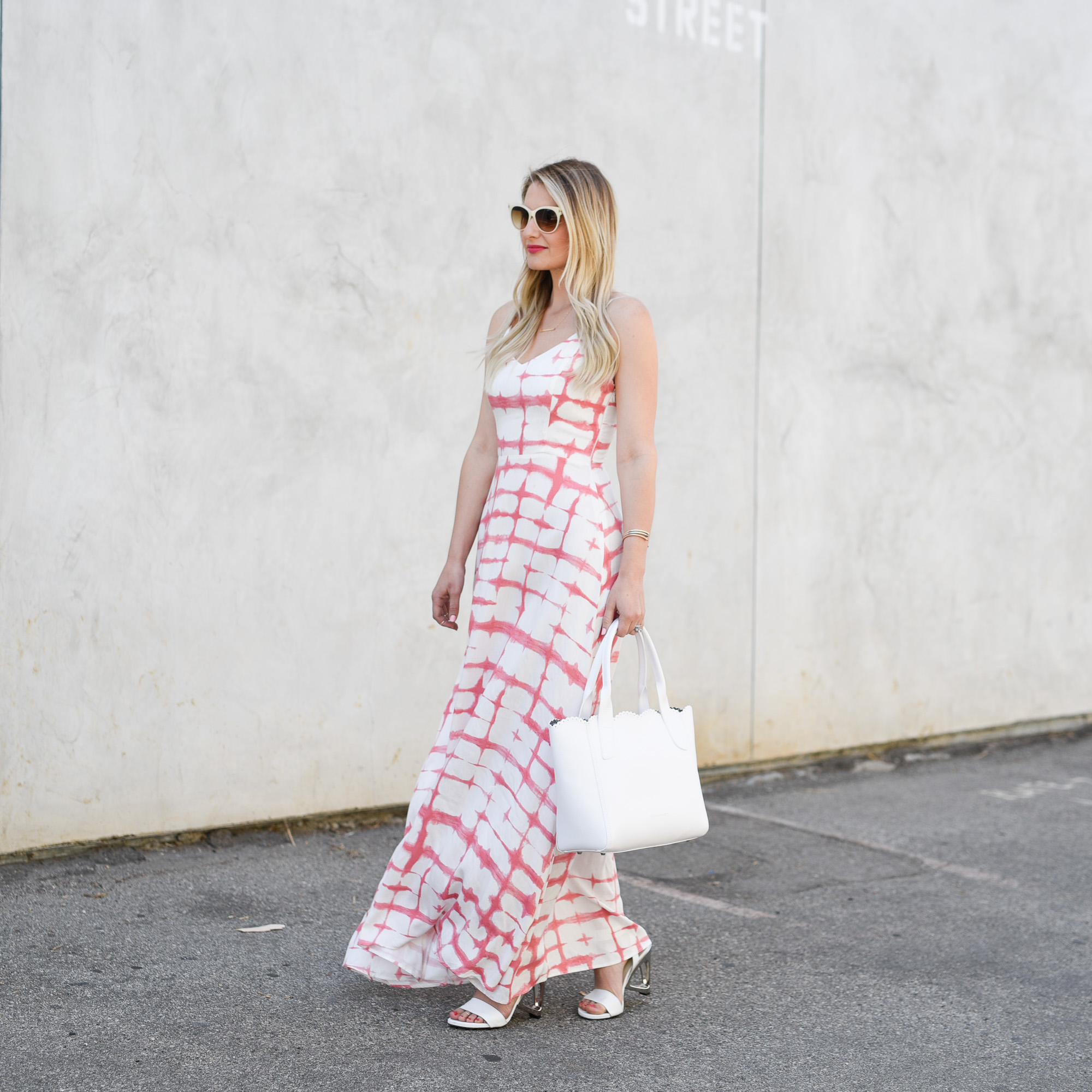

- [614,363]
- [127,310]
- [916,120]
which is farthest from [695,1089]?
[916,120]

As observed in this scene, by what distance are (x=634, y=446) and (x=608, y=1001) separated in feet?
4.46

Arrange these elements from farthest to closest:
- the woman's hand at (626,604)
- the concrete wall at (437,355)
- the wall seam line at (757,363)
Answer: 1. the wall seam line at (757,363)
2. the concrete wall at (437,355)
3. the woman's hand at (626,604)

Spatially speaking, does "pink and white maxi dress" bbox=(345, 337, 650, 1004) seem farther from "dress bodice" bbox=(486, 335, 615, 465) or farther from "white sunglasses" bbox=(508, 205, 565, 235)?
"white sunglasses" bbox=(508, 205, 565, 235)

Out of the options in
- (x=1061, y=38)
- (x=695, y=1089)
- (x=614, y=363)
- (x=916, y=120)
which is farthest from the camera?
(x=1061, y=38)

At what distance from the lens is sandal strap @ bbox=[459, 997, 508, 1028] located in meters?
3.16

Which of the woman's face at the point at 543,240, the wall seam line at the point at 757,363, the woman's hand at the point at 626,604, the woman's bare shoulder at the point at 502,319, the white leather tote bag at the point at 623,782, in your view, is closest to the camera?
the white leather tote bag at the point at 623,782

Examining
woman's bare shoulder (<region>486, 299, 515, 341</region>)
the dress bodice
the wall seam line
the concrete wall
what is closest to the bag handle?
the dress bodice

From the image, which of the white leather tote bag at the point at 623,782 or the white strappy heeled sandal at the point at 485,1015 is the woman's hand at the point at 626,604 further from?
the white strappy heeled sandal at the point at 485,1015

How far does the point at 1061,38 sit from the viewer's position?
23.6ft

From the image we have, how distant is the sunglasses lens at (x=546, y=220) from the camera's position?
321cm

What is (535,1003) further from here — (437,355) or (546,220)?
(437,355)

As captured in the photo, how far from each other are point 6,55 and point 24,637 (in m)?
1.82

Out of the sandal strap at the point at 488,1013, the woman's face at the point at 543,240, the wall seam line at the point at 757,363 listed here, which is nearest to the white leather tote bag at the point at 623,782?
the sandal strap at the point at 488,1013

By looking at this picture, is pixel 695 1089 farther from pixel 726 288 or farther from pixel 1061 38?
→ pixel 1061 38
